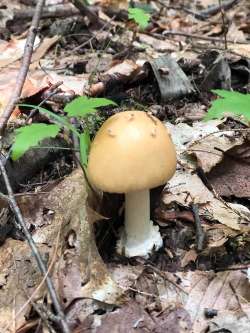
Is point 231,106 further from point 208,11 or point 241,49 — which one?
point 208,11

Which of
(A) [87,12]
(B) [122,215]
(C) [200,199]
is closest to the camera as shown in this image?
(B) [122,215]

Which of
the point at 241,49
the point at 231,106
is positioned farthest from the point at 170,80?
the point at 231,106

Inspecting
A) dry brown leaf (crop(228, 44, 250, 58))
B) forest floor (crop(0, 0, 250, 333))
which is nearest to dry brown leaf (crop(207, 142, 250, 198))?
forest floor (crop(0, 0, 250, 333))

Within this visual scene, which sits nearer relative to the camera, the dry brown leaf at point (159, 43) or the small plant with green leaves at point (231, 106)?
the small plant with green leaves at point (231, 106)

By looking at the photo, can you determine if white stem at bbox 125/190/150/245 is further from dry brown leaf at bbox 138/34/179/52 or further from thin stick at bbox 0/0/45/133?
dry brown leaf at bbox 138/34/179/52

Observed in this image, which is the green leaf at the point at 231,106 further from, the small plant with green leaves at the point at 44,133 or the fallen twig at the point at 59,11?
the fallen twig at the point at 59,11

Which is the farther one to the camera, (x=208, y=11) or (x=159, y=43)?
(x=208, y=11)

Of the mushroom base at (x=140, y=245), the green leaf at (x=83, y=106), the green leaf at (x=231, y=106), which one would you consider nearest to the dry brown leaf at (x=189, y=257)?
the mushroom base at (x=140, y=245)
